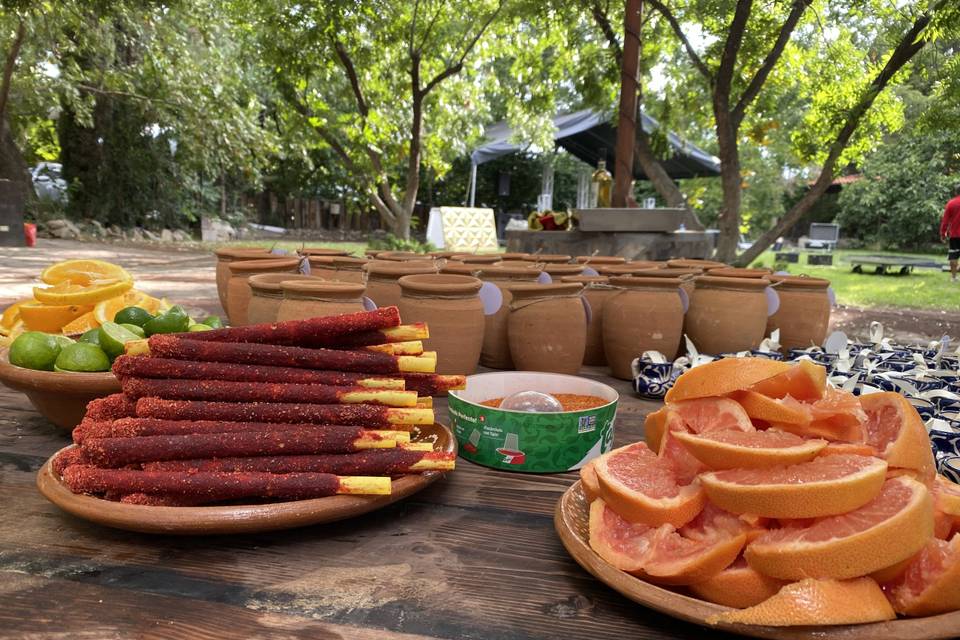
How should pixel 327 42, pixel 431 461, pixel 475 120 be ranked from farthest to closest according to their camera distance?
pixel 475 120 → pixel 327 42 → pixel 431 461

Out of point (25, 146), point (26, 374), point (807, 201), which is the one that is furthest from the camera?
point (25, 146)

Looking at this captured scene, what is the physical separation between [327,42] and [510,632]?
6.95m

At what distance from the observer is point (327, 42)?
21.8 feet

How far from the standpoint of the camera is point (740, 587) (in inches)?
28.7

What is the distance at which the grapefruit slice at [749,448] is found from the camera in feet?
2.56

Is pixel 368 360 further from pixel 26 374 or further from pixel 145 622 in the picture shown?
pixel 26 374

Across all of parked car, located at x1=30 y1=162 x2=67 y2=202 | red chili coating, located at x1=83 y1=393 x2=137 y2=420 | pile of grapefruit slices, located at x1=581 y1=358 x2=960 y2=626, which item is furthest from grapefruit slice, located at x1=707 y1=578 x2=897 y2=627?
parked car, located at x1=30 y1=162 x2=67 y2=202

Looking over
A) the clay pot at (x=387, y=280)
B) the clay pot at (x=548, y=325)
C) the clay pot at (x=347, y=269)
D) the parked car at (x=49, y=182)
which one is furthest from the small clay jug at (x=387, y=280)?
the parked car at (x=49, y=182)

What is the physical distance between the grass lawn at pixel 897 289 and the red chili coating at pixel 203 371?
7.48 metres

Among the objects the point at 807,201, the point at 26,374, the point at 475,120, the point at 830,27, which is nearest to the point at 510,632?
the point at 26,374

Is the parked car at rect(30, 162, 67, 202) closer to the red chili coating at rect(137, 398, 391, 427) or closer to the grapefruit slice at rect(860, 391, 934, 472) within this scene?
the red chili coating at rect(137, 398, 391, 427)

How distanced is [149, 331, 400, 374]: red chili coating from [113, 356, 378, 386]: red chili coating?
0.01 meters

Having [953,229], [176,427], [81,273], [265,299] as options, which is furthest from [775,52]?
[953,229]

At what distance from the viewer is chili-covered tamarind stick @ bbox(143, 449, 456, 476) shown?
0.92 meters
